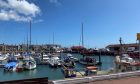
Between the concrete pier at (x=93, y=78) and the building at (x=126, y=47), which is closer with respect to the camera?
the concrete pier at (x=93, y=78)

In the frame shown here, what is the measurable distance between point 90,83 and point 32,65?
5659 cm

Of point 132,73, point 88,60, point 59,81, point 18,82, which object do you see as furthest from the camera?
point 88,60

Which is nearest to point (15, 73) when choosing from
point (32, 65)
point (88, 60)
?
point (32, 65)

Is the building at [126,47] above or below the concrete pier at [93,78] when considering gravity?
above

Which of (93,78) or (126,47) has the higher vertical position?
(126,47)

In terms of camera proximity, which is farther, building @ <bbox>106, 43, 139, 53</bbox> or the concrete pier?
building @ <bbox>106, 43, 139, 53</bbox>

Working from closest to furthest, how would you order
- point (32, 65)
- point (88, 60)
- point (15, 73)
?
1. point (15, 73)
2. point (32, 65)
3. point (88, 60)

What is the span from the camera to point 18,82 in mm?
10953

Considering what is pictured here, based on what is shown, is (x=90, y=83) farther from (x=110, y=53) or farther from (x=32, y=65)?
(x=110, y=53)

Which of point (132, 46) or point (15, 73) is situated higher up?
point (132, 46)

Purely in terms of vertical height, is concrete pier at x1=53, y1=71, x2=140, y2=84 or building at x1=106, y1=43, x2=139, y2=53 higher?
building at x1=106, y1=43, x2=139, y2=53

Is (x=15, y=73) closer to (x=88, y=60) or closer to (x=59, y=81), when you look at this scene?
(x=88, y=60)

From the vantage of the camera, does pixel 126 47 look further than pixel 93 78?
Yes

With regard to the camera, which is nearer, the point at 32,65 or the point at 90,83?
the point at 90,83
